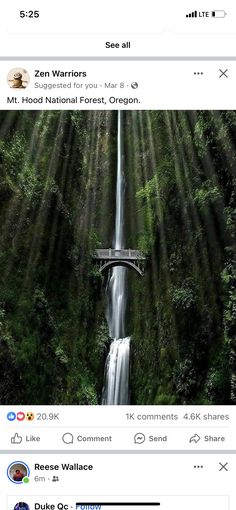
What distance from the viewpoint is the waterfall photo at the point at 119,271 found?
41.1 feet

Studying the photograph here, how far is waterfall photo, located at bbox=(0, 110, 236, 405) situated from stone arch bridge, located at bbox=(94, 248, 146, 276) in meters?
0.06

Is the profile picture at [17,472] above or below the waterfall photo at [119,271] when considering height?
below

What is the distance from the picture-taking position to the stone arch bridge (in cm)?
1922


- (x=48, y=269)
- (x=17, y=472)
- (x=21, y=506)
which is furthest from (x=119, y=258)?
(x=21, y=506)

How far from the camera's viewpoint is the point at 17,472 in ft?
17.1
